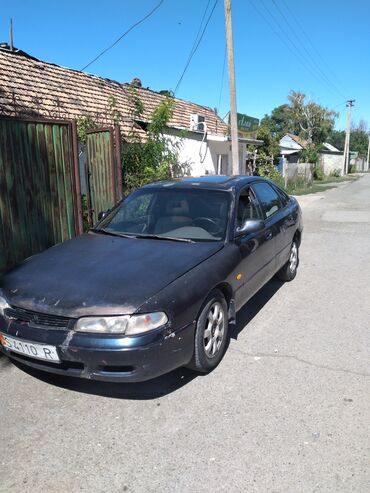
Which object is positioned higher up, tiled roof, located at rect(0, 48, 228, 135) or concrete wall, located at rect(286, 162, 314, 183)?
tiled roof, located at rect(0, 48, 228, 135)


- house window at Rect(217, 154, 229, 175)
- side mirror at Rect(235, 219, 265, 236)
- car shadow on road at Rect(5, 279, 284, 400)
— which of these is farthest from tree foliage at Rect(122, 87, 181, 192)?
house window at Rect(217, 154, 229, 175)

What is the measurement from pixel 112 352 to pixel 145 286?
1.69 feet

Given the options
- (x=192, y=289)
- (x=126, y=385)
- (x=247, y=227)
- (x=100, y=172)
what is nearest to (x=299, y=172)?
(x=100, y=172)

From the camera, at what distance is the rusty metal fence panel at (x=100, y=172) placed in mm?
7395

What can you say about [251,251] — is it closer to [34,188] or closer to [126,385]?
[126,385]

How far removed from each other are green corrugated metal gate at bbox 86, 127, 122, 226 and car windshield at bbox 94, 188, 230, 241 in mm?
2719

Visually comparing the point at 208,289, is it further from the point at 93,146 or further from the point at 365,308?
the point at 93,146

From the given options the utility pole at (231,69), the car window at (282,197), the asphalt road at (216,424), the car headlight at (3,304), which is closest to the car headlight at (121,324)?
the asphalt road at (216,424)

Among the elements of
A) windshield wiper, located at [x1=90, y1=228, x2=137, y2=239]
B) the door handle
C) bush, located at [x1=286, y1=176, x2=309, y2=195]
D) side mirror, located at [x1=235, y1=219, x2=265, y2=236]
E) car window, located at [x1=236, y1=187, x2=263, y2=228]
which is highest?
car window, located at [x1=236, y1=187, x2=263, y2=228]

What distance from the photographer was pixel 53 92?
35.4ft

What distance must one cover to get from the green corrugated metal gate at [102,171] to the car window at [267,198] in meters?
2.77

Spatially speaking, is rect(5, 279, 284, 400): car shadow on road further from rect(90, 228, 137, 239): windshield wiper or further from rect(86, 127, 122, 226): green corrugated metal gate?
rect(86, 127, 122, 226): green corrugated metal gate

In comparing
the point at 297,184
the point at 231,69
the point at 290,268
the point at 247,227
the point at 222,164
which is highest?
the point at 231,69

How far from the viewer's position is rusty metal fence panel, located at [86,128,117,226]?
739cm
